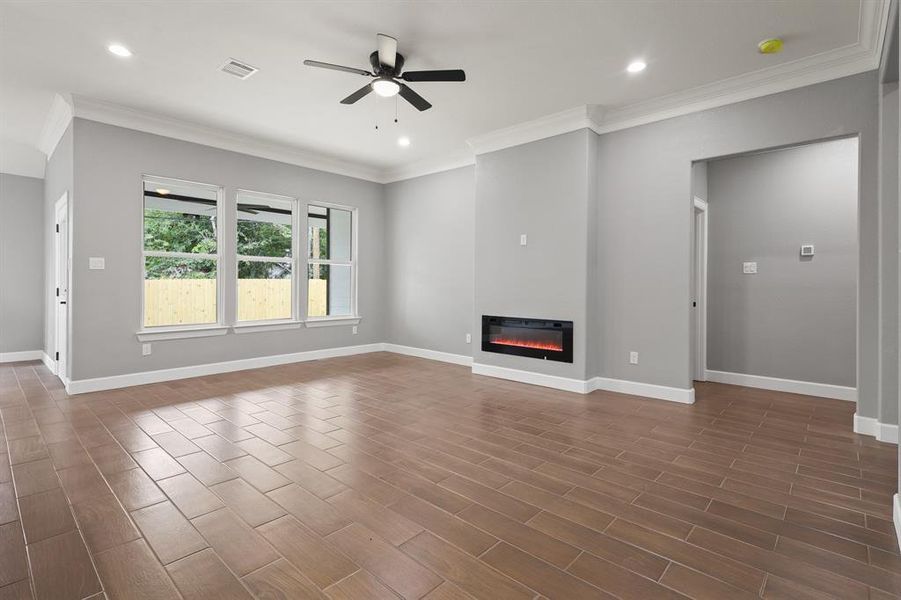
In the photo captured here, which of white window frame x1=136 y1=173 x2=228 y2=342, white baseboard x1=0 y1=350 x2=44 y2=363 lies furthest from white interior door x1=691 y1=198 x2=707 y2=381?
white baseboard x1=0 y1=350 x2=44 y2=363

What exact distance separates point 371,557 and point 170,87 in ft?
14.7

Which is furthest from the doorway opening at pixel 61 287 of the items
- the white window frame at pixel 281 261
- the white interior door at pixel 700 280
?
the white interior door at pixel 700 280

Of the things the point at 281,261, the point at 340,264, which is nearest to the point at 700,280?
the point at 340,264

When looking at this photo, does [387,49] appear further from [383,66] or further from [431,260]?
[431,260]

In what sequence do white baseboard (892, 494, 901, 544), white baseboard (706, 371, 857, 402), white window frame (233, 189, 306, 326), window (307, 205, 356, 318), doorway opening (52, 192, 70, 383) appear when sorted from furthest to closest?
window (307, 205, 356, 318) < white window frame (233, 189, 306, 326) < doorway opening (52, 192, 70, 383) < white baseboard (706, 371, 857, 402) < white baseboard (892, 494, 901, 544)

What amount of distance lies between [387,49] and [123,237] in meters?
3.67

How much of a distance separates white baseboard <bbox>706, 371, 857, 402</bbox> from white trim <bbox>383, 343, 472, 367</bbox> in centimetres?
311

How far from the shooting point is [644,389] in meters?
4.45

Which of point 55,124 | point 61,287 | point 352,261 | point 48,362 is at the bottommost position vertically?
point 48,362

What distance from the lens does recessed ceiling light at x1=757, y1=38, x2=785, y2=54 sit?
321 centimetres

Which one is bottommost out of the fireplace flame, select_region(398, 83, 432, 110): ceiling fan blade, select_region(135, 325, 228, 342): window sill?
the fireplace flame

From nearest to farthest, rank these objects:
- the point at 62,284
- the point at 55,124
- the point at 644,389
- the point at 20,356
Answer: the point at 644,389, the point at 55,124, the point at 62,284, the point at 20,356

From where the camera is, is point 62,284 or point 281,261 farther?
point 281,261

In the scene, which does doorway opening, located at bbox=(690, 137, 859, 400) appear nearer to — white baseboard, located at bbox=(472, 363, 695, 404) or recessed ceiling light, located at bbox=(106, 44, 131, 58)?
white baseboard, located at bbox=(472, 363, 695, 404)
